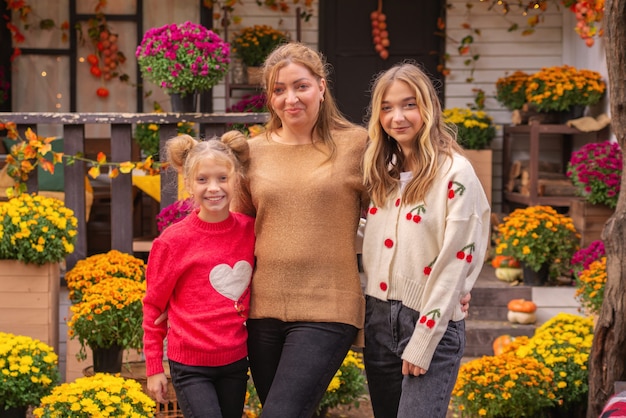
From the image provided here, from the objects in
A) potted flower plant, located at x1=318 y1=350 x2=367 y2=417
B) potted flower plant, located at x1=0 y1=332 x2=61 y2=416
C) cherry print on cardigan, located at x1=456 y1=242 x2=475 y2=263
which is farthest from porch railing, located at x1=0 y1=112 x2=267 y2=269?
cherry print on cardigan, located at x1=456 y1=242 x2=475 y2=263

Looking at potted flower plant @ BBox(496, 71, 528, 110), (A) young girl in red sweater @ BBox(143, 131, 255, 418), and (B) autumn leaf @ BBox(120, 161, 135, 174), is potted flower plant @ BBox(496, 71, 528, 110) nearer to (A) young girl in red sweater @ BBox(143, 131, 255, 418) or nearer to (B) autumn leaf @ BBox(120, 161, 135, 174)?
(B) autumn leaf @ BBox(120, 161, 135, 174)

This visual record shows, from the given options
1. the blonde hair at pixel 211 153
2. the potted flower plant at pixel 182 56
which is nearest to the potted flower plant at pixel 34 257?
the potted flower plant at pixel 182 56

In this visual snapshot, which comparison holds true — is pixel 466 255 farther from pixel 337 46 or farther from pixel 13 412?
pixel 337 46

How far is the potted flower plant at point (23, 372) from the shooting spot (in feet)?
13.7

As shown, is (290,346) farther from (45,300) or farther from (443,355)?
(45,300)

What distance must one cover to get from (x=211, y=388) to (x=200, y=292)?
0.27 m

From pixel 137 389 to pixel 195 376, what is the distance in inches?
37.4

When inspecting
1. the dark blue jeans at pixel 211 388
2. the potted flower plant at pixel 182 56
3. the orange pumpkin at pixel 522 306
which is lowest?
the orange pumpkin at pixel 522 306

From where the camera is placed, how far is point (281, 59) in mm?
2932

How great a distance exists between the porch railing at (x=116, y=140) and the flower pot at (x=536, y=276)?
241 centimetres

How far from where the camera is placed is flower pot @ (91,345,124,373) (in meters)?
4.68

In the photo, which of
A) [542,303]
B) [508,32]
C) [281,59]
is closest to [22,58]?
[508,32]

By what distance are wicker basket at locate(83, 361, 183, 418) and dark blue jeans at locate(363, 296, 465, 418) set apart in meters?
1.54

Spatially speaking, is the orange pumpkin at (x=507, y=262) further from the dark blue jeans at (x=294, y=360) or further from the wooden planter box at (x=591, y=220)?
the dark blue jeans at (x=294, y=360)
